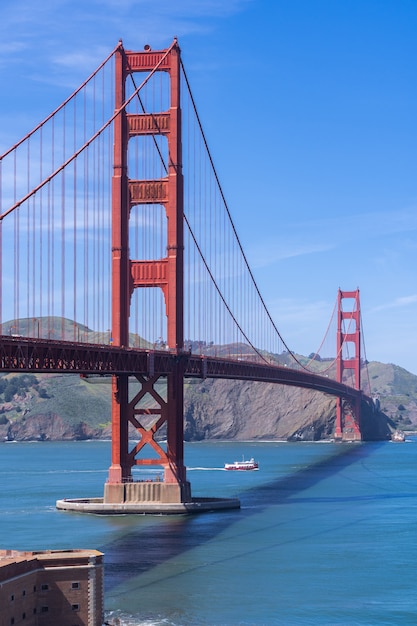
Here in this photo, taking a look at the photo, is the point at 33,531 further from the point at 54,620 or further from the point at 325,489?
the point at 325,489

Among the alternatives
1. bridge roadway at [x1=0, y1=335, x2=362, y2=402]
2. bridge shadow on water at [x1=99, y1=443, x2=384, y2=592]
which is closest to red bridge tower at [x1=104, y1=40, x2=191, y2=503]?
bridge roadway at [x1=0, y1=335, x2=362, y2=402]

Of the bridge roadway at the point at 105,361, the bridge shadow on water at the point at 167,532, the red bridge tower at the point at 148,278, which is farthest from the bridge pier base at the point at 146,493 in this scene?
the bridge roadway at the point at 105,361

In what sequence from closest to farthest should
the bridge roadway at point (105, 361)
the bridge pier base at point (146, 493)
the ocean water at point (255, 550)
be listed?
the ocean water at point (255, 550)
the bridge roadway at point (105, 361)
the bridge pier base at point (146, 493)

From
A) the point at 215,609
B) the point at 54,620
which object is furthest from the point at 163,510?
the point at 54,620

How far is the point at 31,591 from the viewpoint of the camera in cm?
3506

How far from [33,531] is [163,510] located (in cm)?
937

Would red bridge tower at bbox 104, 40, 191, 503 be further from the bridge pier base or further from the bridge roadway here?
the bridge roadway

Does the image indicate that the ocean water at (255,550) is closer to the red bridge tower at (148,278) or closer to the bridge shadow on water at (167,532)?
the bridge shadow on water at (167,532)

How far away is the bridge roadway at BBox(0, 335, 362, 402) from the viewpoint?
157ft

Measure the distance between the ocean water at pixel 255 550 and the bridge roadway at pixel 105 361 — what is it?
7.40 meters

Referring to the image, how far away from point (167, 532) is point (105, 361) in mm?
8409

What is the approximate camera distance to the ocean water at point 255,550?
131ft

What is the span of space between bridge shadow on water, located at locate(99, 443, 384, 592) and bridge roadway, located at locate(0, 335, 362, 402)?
24.4 feet

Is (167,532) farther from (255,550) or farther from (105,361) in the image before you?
(105,361)
